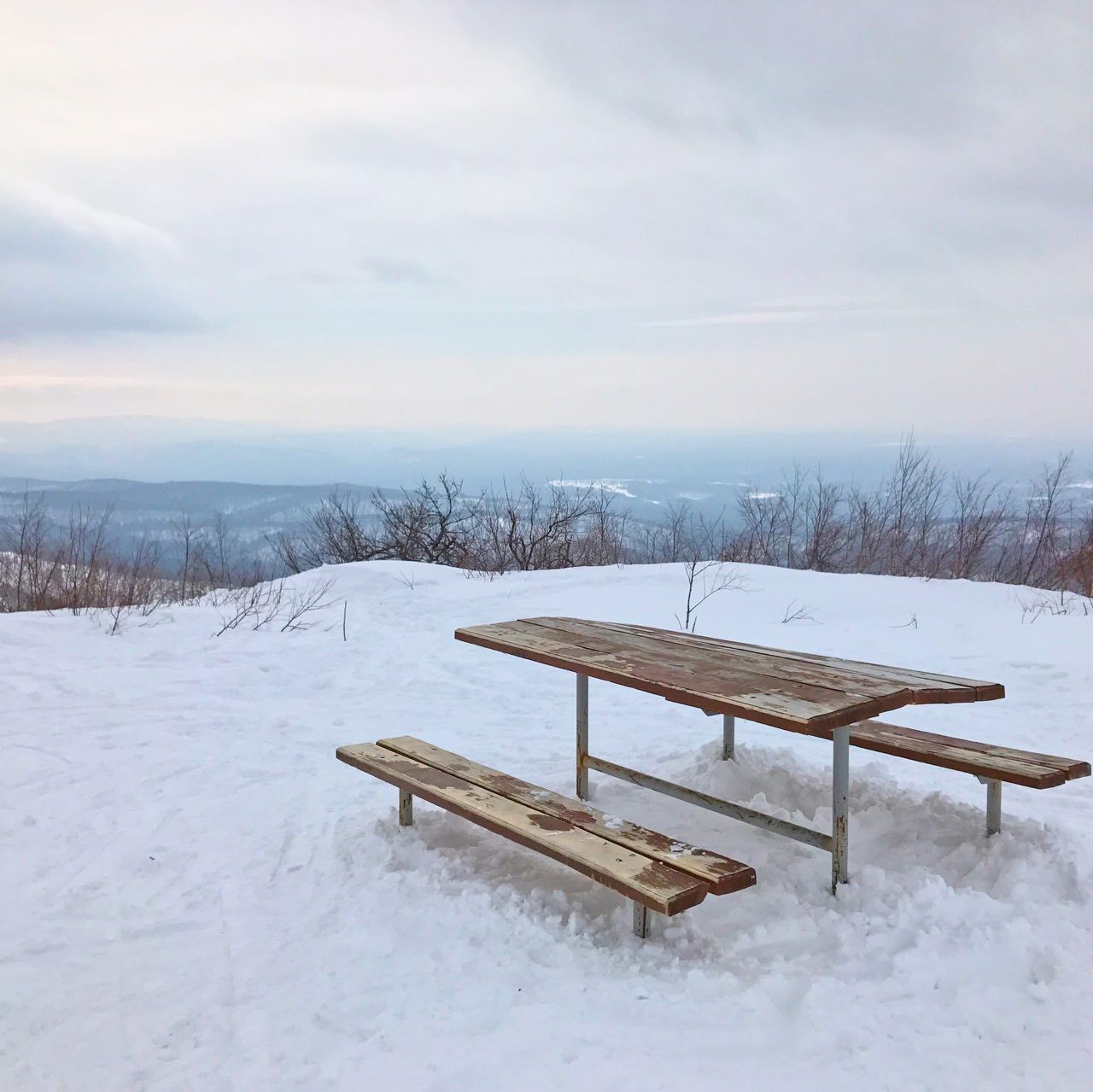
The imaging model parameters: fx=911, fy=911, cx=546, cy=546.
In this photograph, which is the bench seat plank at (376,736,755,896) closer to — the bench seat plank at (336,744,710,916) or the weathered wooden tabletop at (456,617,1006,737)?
the bench seat plank at (336,744,710,916)

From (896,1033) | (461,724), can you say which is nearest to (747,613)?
(461,724)

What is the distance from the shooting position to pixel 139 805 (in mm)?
4551

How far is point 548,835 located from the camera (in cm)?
317

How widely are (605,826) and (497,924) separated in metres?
0.51

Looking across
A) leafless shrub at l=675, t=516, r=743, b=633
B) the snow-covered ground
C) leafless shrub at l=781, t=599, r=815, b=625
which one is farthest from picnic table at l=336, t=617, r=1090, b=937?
leafless shrub at l=781, t=599, r=815, b=625

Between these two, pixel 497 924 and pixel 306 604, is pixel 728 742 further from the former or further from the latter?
pixel 306 604

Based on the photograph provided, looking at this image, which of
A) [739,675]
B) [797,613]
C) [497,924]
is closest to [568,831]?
[497,924]

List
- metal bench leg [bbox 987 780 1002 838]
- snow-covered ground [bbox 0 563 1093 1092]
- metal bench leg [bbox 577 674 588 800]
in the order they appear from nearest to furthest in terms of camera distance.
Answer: snow-covered ground [bbox 0 563 1093 1092] → metal bench leg [bbox 987 780 1002 838] → metal bench leg [bbox 577 674 588 800]

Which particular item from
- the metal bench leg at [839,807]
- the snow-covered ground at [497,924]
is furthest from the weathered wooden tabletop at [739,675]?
the snow-covered ground at [497,924]

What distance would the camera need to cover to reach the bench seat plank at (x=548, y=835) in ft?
8.98

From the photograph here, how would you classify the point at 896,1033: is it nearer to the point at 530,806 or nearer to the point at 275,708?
the point at 530,806

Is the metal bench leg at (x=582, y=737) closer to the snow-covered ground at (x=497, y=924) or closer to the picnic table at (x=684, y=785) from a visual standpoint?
the picnic table at (x=684, y=785)

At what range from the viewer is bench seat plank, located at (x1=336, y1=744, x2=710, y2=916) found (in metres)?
2.74

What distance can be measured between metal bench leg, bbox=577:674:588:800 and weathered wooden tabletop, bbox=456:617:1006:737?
10.8 inches
